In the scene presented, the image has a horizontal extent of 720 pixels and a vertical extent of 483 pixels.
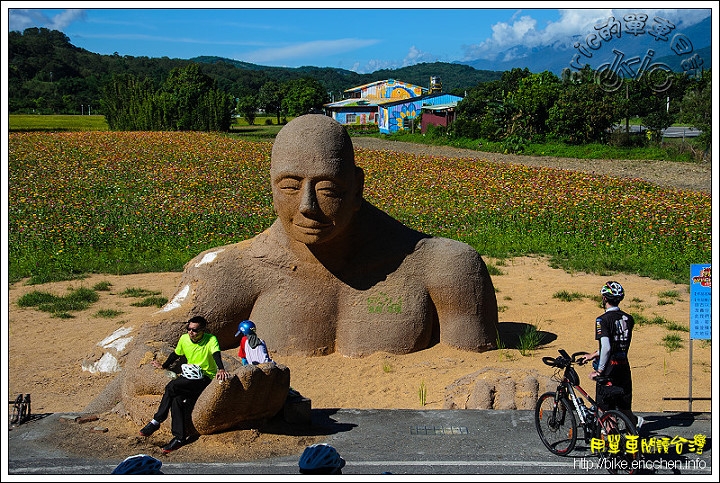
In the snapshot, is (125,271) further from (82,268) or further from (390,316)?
(390,316)

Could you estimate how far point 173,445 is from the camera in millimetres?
6074

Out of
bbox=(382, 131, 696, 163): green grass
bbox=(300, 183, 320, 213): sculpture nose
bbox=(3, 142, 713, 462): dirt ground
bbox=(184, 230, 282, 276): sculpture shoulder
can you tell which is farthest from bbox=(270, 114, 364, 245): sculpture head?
bbox=(382, 131, 696, 163): green grass

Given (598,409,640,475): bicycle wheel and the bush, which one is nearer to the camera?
(598,409,640,475): bicycle wheel

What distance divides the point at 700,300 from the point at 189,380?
468 centimetres

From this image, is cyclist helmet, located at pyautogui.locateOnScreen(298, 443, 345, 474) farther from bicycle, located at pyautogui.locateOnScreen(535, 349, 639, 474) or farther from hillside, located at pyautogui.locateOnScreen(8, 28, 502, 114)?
hillside, located at pyautogui.locateOnScreen(8, 28, 502, 114)

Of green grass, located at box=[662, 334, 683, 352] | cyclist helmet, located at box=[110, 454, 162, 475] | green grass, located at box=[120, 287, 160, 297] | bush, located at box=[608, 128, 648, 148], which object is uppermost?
bush, located at box=[608, 128, 648, 148]

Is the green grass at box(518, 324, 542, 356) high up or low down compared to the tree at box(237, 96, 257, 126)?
down

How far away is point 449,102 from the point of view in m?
57.4

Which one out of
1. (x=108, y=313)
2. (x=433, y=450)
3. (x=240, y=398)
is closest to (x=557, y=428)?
(x=433, y=450)

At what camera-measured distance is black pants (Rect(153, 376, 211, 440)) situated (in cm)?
611

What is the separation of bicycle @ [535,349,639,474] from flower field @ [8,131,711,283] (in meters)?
7.78

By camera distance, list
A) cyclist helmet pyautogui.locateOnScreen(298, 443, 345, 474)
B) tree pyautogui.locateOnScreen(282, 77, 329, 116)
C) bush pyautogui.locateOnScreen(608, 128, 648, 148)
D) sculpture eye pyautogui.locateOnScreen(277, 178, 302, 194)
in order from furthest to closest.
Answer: tree pyautogui.locateOnScreen(282, 77, 329, 116) < bush pyautogui.locateOnScreen(608, 128, 648, 148) < sculpture eye pyautogui.locateOnScreen(277, 178, 302, 194) < cyclist helmet pyautogui.locateOnScreen(298, 443, 345, 474)

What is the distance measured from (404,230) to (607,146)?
88.6 ft

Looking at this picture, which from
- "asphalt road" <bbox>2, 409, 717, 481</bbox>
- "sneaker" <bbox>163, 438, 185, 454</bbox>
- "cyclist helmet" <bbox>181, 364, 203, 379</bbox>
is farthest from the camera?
"cyclist helmet" <bbox>181, 364, 203, 379</bbox>
